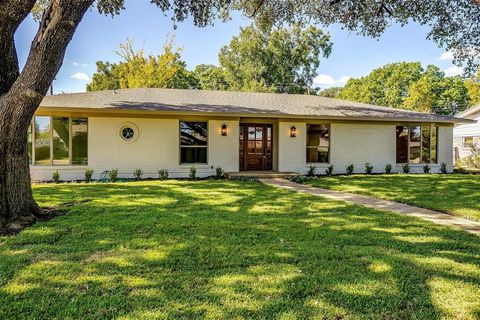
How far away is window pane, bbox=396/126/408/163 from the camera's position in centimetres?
1441

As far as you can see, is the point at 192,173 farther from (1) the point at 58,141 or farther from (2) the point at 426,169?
(2) the point at 426,169

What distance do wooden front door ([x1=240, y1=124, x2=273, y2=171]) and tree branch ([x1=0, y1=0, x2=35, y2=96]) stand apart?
8.86m

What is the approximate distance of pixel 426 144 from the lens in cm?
1470

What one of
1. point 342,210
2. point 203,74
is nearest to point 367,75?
point 203,74

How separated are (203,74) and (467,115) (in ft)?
88.8

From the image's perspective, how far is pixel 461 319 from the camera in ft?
8.52

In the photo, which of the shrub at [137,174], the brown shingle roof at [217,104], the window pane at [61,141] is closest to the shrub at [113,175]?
the shrub at [137,174]

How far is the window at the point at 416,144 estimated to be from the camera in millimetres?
14438

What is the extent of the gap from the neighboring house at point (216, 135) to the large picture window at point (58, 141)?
1.2 inches

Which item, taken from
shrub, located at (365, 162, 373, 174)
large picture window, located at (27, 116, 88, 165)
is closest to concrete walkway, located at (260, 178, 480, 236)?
shrub, located at (365, 162, 373, 174)

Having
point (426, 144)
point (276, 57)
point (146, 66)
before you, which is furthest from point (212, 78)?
point (426, 144)

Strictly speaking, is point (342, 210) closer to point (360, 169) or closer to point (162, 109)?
point (162, 109)

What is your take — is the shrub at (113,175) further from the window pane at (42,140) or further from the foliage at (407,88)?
the foliage at (407,88)

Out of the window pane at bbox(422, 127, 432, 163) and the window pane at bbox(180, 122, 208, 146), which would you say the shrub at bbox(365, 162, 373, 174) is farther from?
the window pane at bbox(180, 122, 208, 146)
